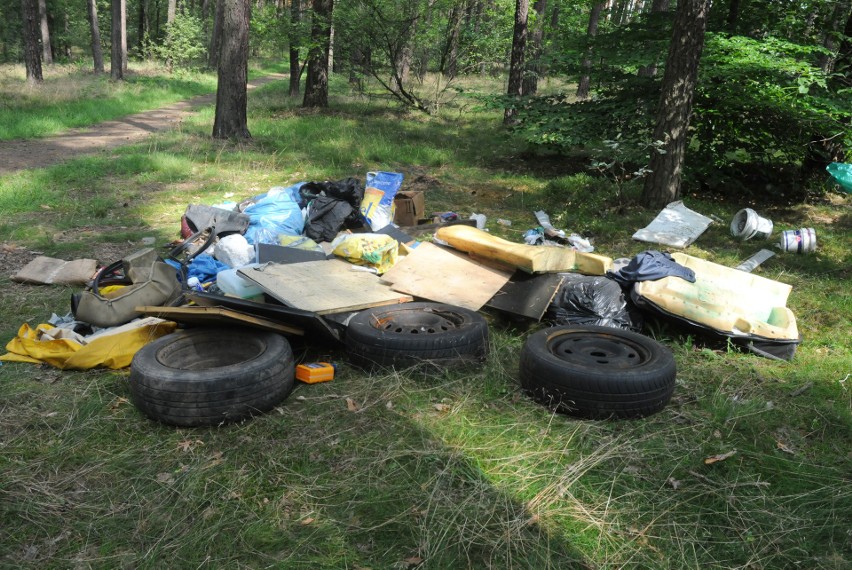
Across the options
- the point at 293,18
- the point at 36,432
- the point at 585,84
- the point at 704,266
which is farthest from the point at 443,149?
the point at 585,84

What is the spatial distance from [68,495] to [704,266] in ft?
15.7

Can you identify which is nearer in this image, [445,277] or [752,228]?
[445,277]

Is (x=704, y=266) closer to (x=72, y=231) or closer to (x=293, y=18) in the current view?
(x=72, y=231)

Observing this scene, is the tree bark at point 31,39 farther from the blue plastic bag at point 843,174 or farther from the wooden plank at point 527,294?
the blue plastic bag at point 843,174

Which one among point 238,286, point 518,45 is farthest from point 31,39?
point 238,286

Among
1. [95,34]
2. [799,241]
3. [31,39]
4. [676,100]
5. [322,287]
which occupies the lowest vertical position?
[322,287]

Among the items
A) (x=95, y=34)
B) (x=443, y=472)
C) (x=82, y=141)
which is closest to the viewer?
(x=443, y=472)

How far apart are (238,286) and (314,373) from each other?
1189mm

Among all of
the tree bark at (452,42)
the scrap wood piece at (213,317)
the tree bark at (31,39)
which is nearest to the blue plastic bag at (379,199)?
the scrap wood piece at (213,317)

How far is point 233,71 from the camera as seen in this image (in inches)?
464

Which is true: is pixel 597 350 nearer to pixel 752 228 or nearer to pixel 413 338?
pixel 413 338

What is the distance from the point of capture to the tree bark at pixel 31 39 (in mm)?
17984

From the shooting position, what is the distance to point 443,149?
12.5 metres

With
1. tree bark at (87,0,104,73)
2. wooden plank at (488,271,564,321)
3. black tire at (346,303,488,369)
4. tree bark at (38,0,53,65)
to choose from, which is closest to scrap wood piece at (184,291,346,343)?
black tire at (346,303,488,369)
